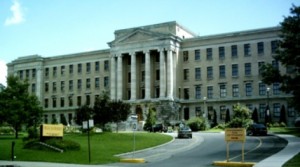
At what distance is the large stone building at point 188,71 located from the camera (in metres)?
76.7

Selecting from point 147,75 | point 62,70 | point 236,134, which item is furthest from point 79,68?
point 236,134

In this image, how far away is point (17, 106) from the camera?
2096 inches

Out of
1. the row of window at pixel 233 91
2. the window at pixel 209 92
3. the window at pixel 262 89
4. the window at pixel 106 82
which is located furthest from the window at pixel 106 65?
the window at pixel 262 89

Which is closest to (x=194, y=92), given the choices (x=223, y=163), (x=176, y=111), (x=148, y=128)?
(x=176, y=111)

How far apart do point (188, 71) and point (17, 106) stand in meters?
39.0

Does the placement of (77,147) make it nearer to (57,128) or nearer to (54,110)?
(57,128)

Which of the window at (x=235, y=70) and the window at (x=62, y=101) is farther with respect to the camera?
the window at (x=62, y=101)

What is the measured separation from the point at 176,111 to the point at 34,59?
134ft

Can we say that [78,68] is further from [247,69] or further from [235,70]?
[247,69]

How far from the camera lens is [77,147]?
35656 mm

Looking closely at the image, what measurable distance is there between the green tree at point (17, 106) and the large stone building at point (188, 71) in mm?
25924

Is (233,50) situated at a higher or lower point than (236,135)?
higher

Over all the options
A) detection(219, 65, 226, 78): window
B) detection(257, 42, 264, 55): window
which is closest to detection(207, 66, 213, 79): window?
detection(219, 65, 226, 78): window

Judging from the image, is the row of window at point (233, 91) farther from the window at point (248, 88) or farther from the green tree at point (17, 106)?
the green tree at point (17, 106)
